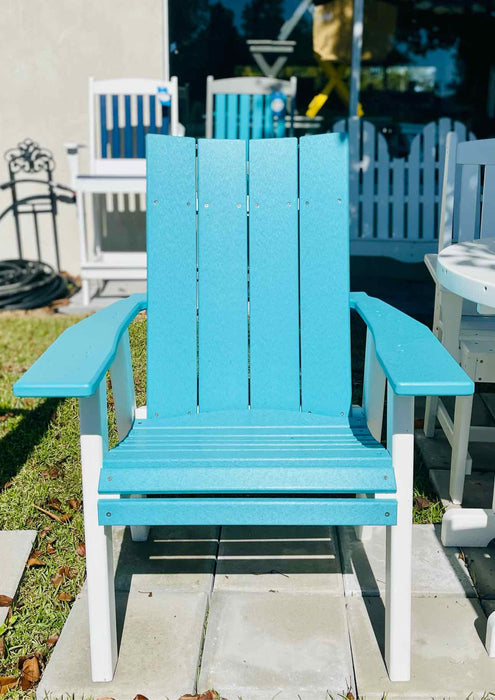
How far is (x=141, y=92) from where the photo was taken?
5340 millimetres

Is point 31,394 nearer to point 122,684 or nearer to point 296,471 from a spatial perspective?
point 296,471

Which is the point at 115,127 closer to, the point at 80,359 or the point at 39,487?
the point at 39,487

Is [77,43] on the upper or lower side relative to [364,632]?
upper

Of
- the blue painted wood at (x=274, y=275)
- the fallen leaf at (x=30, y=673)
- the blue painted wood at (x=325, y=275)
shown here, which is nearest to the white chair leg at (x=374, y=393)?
the blue painted wood at (x=325, y=275)

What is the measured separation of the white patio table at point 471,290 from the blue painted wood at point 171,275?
29.8 inches

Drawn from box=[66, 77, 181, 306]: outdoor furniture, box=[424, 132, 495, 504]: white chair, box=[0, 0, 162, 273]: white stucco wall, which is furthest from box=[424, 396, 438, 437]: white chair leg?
box=[0, 0, 162, 273]: white stucco wall

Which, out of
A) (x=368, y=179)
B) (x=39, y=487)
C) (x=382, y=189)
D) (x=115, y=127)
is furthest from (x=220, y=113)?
(x=39, y=487)

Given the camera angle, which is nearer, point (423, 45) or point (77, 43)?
point (77, 43)

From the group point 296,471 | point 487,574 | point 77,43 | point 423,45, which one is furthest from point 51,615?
point 423,45

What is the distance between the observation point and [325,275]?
2.38 metres

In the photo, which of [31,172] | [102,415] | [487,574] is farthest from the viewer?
[31,172]

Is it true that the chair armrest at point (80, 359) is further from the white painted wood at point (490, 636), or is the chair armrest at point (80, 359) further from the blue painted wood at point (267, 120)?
the blue painted wood at point (267, 120)

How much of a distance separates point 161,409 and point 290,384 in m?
0.40

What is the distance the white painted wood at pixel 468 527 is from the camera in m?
2.38
